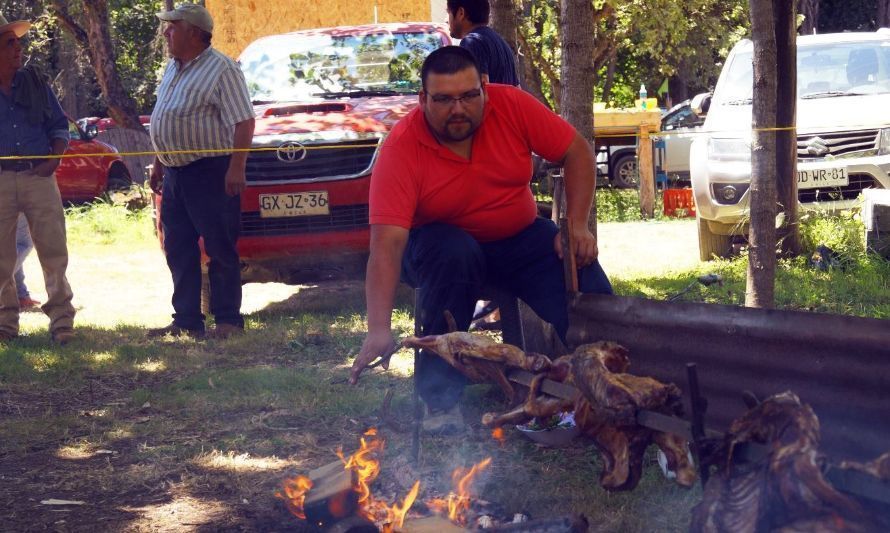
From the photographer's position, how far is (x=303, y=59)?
356 inches

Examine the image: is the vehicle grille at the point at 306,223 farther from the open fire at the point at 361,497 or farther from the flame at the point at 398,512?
the flame at the point at 398,512

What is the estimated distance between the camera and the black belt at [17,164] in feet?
24.4

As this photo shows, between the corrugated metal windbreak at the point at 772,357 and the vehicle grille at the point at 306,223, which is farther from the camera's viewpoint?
the vehicle grille at the point at 306,223

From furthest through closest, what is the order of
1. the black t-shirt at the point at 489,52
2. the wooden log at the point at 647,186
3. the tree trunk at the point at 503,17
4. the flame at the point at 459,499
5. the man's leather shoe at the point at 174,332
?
the wooden log at the point at 647,186 → the tree trunk at the point at 503,17 → the man's leather shoe at the point at 174,332 → the black t-shirt at the point at 489,52 → the flame at the point at 459,499

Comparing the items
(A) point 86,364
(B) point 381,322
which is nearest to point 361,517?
(B) point 381,322

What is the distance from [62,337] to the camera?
Result: 7.67 m

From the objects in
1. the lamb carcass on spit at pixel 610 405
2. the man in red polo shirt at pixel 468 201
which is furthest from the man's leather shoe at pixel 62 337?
the lamb carcass on spit at pixel 610 405

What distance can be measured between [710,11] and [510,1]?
2008cm

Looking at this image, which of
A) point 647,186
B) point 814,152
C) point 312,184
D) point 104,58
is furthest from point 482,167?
point 104,58

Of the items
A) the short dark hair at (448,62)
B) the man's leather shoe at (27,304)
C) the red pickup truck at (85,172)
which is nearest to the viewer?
the short dark hair at (448,62)

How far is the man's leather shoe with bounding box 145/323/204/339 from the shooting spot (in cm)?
770

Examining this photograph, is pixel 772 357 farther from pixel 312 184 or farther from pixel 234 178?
pixel 312 184

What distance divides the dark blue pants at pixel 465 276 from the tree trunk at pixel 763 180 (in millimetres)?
1603

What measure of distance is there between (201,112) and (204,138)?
187 millimetres
